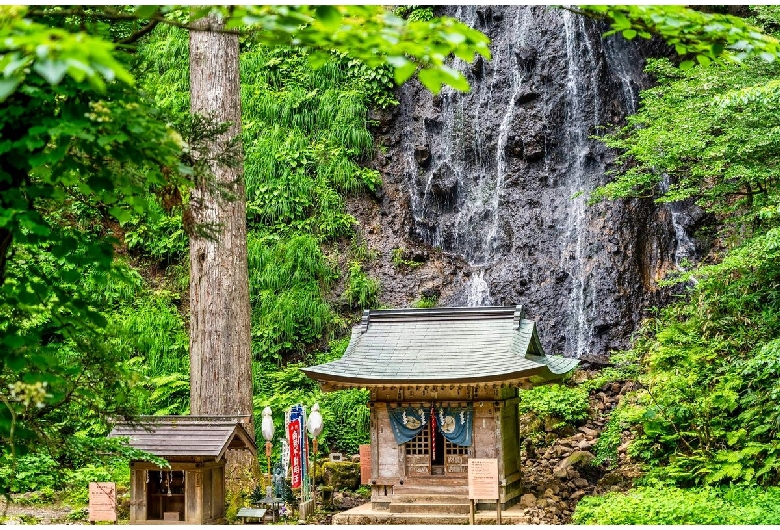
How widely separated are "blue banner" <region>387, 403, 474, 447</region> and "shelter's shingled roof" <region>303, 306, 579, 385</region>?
755 millimetres

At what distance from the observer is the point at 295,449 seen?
11.3 metres

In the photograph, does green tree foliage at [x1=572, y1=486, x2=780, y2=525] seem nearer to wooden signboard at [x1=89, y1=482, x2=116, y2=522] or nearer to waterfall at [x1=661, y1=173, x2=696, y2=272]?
wooden signboard at [x1=89, y1=482, x2=116, y2=522]

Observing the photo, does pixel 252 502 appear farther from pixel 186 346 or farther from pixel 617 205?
pixel 617 205

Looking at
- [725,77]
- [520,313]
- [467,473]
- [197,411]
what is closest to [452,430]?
[467,473]

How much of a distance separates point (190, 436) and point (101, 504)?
132cm

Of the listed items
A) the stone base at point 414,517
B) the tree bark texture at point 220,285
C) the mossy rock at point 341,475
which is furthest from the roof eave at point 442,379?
the mossy rock at point 341,475

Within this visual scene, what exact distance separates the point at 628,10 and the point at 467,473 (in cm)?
920

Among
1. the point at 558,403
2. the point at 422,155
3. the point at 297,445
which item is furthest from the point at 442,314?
the point at 422,155

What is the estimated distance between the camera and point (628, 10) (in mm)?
3494

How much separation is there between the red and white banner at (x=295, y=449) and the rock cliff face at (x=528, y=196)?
304 inches

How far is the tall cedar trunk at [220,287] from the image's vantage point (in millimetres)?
11852

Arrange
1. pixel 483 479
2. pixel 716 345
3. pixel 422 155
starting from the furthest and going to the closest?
pixel 422 155 → pixel 716 345 → pixel 483 479

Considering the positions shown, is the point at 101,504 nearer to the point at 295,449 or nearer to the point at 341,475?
the point at 295,449

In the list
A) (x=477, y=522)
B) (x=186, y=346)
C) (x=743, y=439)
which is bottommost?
(x=477, y=522)
